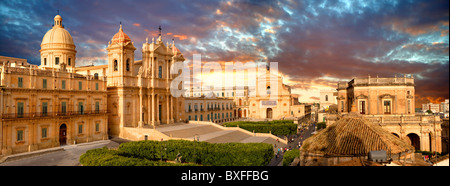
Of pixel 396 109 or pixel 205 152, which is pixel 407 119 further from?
pixel 205 152

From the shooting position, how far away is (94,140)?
118 ft

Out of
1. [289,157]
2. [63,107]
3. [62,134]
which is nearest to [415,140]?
[289,157]

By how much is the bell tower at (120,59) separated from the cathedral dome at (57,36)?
6.09 m

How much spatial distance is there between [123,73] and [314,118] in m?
68.6

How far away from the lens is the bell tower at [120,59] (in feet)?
134

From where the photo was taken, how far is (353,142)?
Answer: 1672cm

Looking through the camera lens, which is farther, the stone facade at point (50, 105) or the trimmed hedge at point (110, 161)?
the stone facade at point (50, 105)

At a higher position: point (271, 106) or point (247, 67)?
point (247, 67)

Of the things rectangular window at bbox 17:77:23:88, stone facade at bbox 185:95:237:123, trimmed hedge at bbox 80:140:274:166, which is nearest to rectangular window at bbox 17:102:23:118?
rectangular window at bbox 17:77:23:88

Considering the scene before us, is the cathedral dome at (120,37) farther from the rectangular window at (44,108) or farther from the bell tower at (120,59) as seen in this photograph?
the rectangular window at (44,108)

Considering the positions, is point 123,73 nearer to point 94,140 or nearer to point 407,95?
point 94,140

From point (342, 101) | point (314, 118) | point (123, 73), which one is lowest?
point (314, 118)

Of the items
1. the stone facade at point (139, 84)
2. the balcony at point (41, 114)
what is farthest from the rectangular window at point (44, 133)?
the stone facade at point (139, 84)

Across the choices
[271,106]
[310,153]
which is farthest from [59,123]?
[271,106]
